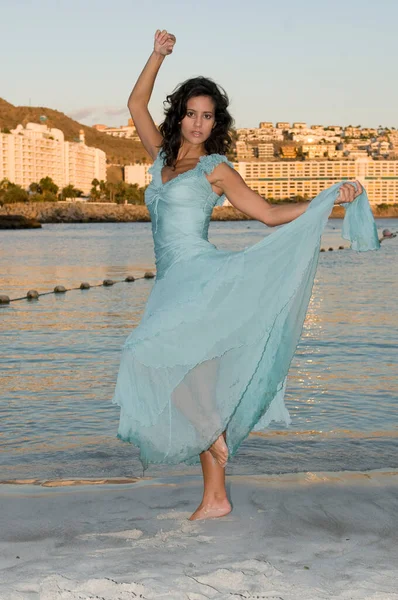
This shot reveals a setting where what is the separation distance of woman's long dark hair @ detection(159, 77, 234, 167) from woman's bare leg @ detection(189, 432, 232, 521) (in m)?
1.24

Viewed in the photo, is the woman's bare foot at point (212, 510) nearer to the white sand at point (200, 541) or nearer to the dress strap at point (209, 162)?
the white sand at point (200, 541)

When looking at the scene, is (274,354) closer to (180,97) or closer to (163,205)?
(163,205)

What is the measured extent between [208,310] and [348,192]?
807 millimetres

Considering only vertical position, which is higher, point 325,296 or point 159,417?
point 159,417

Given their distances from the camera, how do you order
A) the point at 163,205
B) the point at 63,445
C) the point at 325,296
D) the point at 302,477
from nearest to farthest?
1. the point at 163,205
2. the point at 302,477
3. the point at 63,445
4. the point at 325,296

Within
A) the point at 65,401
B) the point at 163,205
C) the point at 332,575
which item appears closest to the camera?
the point at 332,575

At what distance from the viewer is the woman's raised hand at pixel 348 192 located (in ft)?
13.5

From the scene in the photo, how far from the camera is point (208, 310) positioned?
3.89 metres

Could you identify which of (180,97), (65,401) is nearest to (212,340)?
(180,97)

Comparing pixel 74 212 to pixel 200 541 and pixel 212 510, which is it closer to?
pixel 212 510

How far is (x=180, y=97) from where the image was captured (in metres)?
4.20

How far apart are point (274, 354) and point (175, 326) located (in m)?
0.48

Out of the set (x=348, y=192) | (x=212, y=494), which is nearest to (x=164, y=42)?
(x=348, y=192)

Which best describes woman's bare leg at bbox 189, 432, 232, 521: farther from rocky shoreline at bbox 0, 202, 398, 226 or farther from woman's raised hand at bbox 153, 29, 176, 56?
rocky shoreline at bbox 0, 202, 398, 226
